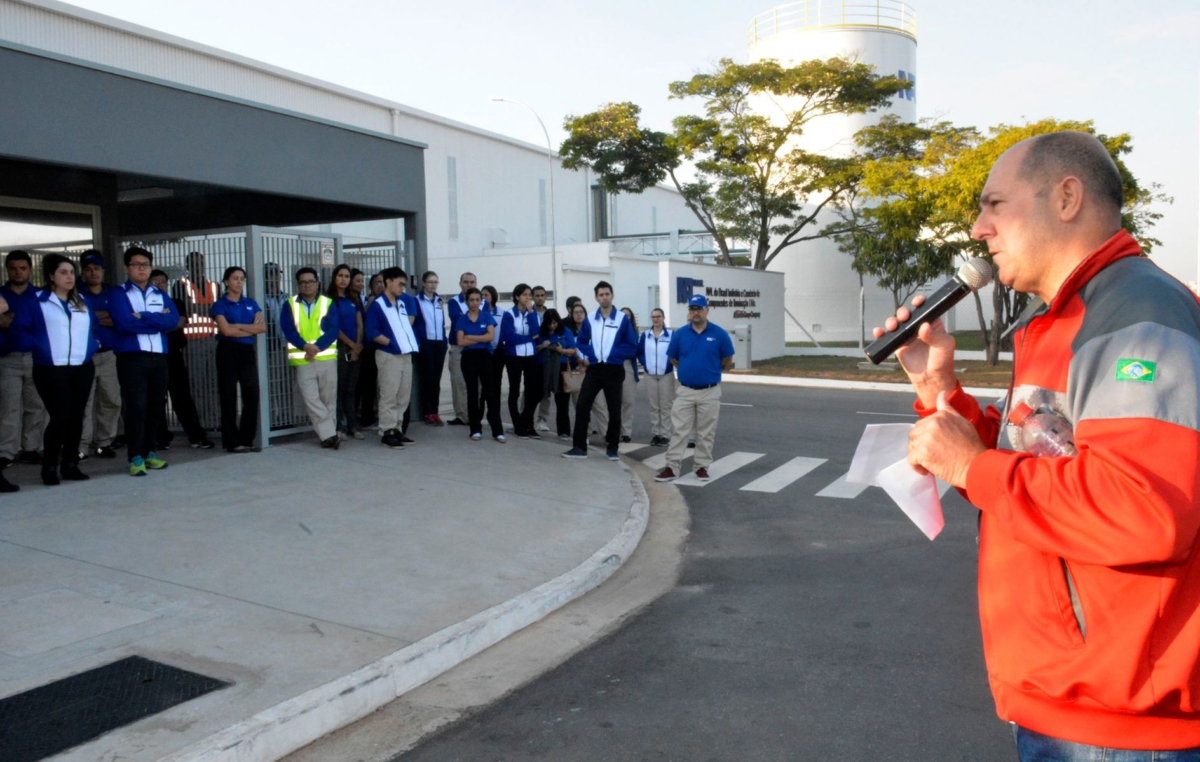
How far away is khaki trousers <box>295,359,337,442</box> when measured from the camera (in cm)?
1043

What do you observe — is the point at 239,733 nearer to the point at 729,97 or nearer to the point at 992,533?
the point at 992,533

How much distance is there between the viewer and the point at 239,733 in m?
3.98

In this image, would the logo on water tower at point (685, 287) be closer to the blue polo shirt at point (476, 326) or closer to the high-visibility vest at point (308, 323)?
the blue polo shirt at point (476, 326)

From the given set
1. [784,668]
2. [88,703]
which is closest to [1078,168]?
[784,668]

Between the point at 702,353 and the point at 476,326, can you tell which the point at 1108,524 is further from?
the point at 476,326

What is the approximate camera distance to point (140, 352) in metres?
8.99

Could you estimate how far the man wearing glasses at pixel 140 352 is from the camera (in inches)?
350

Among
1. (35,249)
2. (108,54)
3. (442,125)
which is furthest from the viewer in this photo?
(442,125)

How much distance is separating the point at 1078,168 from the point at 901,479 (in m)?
0.73

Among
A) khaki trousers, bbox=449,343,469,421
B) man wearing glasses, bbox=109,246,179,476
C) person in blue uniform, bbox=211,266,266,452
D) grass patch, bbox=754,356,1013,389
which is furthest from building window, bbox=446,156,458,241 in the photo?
man wearing glasses, bbox=109,246,179,476

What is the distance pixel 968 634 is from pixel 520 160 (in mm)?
43799

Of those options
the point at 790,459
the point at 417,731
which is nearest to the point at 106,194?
the point at 790,459

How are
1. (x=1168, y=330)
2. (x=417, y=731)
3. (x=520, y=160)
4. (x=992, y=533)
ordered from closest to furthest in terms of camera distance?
(x=1168, y=330)
(x=992, y=533)
(x=417, y=731)
(x=520, y=160)

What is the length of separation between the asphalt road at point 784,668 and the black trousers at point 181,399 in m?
6.05
